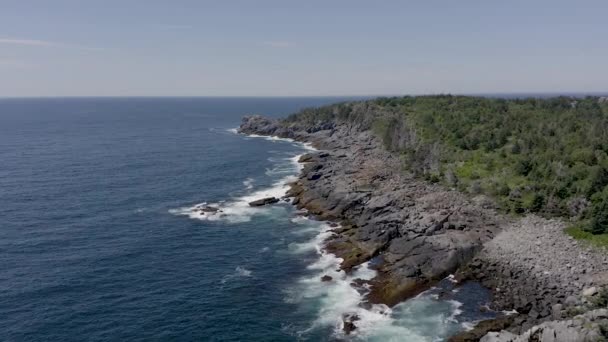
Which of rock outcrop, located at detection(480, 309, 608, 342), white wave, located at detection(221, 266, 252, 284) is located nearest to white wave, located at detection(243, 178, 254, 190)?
white wave, located at detection(221, 266, 252, 284)

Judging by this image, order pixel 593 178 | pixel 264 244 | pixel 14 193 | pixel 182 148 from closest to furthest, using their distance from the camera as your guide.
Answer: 1. pixel 593 178
2. pixel 264 244
3. pixel 14 193
4. pixel 182 148

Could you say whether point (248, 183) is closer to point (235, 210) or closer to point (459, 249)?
point (235, 210)

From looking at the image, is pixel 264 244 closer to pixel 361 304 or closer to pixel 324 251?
pixel 324 251

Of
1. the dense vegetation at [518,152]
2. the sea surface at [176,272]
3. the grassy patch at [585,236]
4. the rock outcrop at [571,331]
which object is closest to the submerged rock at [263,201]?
the sea surface at [176,272]

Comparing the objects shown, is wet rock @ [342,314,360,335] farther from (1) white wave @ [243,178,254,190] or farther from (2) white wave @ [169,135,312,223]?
(1) white wave @ [243,178,254,190]

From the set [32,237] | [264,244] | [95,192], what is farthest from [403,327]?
[95,192]

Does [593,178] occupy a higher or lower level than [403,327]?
higher

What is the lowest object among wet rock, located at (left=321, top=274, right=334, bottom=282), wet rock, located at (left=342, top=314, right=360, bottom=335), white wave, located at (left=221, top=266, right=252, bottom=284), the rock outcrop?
wet rock, located at (left=342, top=314, right=360, bottom=335)
